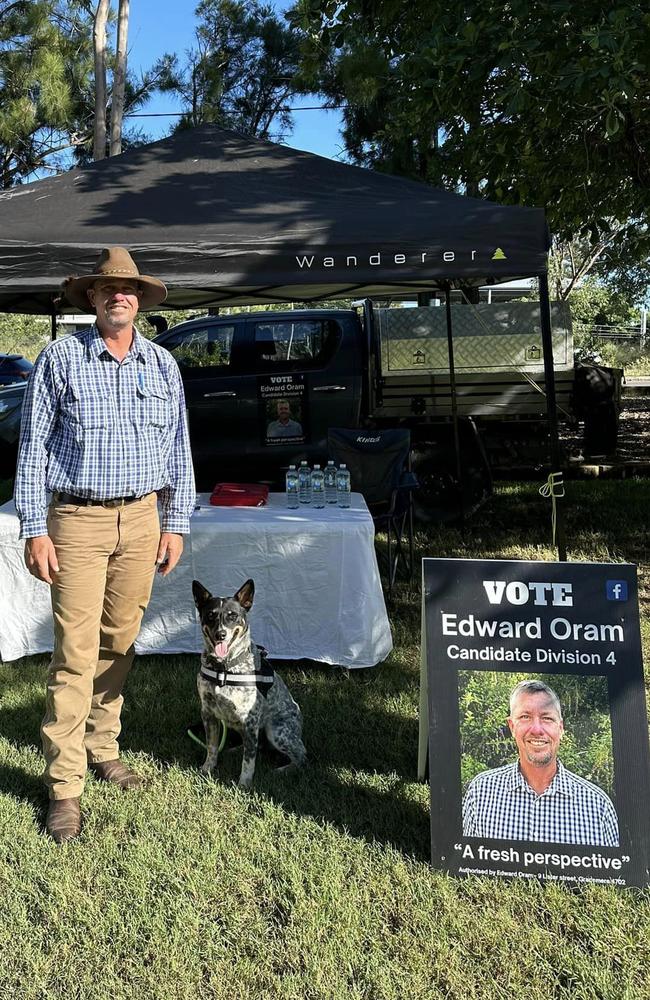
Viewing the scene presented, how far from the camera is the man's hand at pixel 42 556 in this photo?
267cm

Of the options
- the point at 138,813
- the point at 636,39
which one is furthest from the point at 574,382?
the point at 138,813

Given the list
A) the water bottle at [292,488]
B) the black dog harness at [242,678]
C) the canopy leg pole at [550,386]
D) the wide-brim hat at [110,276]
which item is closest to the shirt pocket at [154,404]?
the wide-brim hat at [110,276]

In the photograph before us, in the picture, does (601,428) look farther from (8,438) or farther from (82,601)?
(8,438)

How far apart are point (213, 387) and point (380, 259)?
11.5ft

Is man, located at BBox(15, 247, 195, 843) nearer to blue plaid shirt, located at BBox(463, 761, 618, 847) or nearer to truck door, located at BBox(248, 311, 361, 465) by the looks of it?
blue plaid shirt, located at BBox(463, 761, 618, 847)

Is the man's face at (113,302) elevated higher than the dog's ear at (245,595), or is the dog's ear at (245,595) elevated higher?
the man's face at (113,302)

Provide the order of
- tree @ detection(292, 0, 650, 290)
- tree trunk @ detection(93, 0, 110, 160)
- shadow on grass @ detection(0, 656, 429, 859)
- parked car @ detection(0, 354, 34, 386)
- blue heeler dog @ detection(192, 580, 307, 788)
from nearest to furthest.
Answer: shadow on grass @ detection(0, 656, 429, 859) → blue heeler dog @ detection(192, 580, 307, 788) → tree @ detection(292, 0, 650, 290) → tree trunk @ detection(93, 0, 110, 160) → parked car @ detection(0, 354, 34, 386)

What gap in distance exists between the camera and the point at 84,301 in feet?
10.1

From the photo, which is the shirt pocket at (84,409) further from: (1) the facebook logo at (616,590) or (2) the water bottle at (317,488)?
(2) the water bottle at (317,488)

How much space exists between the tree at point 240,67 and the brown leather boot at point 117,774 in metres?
14.0

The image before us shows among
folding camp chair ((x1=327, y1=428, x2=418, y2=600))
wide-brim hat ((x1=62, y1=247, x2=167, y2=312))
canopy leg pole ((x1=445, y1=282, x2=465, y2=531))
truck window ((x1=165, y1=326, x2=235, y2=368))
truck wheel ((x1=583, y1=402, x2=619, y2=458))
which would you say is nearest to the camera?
wide-brim hat ((x1=62, y1=247, x2=167, y2=312))

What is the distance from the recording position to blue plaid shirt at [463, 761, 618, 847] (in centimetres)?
242

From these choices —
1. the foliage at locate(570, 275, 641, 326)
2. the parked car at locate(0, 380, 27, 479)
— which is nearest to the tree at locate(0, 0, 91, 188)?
the parked car at locate(0, 380, 27, 479)

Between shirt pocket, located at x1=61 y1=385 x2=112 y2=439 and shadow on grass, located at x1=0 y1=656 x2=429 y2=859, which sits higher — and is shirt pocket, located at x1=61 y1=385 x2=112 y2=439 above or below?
above
